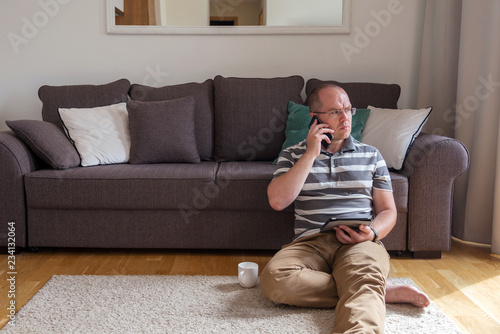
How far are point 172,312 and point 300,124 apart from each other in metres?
1.52

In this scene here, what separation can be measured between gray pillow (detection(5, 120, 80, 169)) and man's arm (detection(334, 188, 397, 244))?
1638 millimetres

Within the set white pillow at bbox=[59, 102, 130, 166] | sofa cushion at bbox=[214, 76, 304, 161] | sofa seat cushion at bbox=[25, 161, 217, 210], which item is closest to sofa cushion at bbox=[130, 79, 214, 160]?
sofa cushion at bbox=[214, 76, 304, 161]

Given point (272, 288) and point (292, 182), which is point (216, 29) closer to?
point (292, 182)

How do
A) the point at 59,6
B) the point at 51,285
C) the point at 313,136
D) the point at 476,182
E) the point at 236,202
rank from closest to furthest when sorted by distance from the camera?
1. the point at 313,136
2. the point at 51,285
3. the point at 236,202
4. the point at 476,182
5. the point at 59,6

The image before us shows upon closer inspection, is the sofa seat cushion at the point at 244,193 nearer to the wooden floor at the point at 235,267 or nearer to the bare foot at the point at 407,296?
the wooden floor at the point at 235,267

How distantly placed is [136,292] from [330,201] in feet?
3.04

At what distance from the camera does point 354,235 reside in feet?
6.50

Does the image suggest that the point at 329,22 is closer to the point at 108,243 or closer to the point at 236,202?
the point at 236,202

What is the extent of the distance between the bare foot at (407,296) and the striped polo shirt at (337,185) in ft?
1.06

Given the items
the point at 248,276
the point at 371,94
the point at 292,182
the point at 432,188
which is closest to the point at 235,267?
the point at 248,276

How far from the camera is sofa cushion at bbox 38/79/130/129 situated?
10.7ft

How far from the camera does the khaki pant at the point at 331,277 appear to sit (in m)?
1.67

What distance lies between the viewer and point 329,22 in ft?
11.8

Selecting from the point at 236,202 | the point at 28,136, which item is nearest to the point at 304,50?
the point at 236,202
